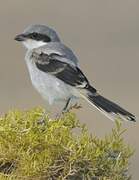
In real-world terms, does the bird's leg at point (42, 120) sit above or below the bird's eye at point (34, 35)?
below

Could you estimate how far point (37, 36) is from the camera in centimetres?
528

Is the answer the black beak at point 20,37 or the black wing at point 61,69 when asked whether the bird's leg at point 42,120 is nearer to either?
the black wing at point 61,69

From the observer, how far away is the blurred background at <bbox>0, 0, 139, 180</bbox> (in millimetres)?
10164

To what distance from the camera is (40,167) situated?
326 centimetres

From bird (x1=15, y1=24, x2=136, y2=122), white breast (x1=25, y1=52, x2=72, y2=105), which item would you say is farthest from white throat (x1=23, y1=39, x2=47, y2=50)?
white breast (x1=25, y1=52, x2=72, y2=105)

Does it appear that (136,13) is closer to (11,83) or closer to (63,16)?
(63,16)

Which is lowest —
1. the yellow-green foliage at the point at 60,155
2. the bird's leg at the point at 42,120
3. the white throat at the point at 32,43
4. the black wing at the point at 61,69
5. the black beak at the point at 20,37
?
the yellow-green foliage at the point at 60,155

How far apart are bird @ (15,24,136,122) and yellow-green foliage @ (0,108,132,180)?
4.83ft

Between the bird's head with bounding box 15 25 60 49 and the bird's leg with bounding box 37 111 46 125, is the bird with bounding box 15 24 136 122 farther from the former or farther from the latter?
the bird's leg with bounding box 37 111 46 125

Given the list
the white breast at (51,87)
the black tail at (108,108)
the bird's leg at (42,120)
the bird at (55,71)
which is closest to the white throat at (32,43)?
the bird at (55,71)

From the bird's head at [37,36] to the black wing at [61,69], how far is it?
0.09 metres

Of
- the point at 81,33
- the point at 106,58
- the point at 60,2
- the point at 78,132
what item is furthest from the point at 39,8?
the point at 78,132

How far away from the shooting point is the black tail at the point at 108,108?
4449 millimetres

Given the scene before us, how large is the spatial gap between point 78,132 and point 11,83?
8050mm
